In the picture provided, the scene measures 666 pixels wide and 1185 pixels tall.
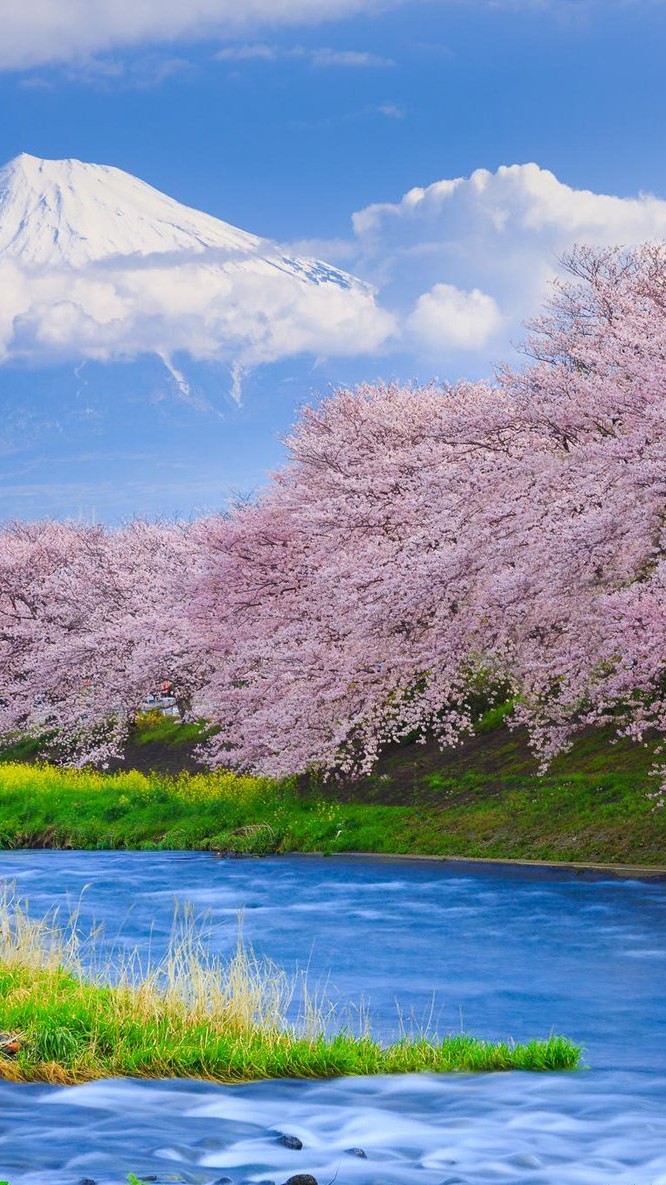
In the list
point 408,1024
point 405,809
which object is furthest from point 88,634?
point 408,1024

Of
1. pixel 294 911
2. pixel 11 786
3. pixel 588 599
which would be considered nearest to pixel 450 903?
pixel 294 911

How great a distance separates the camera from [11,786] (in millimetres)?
44688

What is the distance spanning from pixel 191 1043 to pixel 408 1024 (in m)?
4.21

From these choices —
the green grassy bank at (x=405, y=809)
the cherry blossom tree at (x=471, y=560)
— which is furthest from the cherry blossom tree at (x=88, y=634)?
the cherry blossom tree at (x=471, y=560)

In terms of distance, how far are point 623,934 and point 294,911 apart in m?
6.84

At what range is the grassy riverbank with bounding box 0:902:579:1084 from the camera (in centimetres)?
1275

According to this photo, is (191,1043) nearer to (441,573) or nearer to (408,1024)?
(408,1024)

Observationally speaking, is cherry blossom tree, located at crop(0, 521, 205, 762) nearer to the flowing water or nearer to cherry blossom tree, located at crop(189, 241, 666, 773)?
cherry blossom tree, located at crop(189, 241, 666, 773)

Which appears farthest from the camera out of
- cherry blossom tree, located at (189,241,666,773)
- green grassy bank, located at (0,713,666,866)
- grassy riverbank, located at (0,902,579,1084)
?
green grassy bank, located at (0,713,666,866)

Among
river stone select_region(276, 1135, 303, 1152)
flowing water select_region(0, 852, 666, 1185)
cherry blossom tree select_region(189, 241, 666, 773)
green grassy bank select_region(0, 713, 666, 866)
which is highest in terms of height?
cherry blossom tree select_region(189, 241, 666, 773)

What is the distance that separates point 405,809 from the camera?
109 feet

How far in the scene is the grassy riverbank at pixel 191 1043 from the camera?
502 inches

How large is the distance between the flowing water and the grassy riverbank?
10.9 inches

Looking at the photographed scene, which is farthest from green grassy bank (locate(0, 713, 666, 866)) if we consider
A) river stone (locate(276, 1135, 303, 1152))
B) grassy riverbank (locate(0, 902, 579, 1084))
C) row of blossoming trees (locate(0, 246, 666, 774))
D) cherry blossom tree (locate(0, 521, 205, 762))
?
river stone (locate(276, 1135, 303, 1152))
